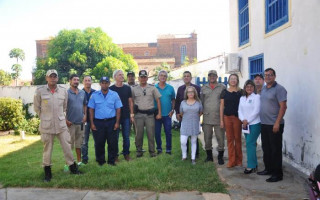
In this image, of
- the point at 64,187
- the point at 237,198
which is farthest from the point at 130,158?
the point at 237,198

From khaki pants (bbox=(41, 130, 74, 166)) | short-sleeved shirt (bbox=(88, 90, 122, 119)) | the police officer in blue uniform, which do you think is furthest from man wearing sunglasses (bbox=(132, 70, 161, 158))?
khaki pants (bbox=(41, 130, 74, 166))

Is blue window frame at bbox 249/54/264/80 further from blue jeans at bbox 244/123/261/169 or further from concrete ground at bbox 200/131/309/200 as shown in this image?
concrete ground at bbox 200/131/309/200

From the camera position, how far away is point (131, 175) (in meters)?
5.27

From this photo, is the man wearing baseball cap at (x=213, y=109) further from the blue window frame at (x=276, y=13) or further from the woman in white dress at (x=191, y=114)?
the blue window frame at (x=276, y=13)

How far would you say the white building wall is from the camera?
16.9 feet

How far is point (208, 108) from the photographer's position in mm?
6305

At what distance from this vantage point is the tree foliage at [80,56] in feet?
91.6

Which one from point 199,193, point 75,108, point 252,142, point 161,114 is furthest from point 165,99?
point 199,193

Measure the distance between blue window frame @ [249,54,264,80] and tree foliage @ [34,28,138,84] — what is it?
1983 cm

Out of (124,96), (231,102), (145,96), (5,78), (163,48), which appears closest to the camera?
(231,102)

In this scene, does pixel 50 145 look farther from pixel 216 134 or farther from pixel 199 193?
pixel 216 134

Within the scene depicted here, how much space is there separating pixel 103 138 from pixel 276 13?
4.74m

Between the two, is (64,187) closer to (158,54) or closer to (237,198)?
(237,198)

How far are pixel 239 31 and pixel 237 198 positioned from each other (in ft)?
22.6
